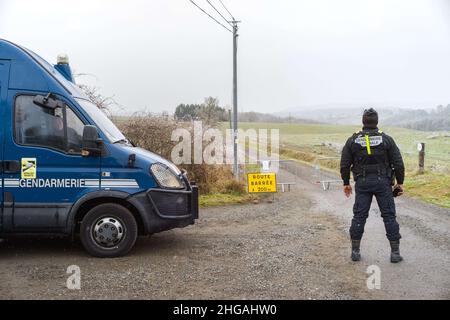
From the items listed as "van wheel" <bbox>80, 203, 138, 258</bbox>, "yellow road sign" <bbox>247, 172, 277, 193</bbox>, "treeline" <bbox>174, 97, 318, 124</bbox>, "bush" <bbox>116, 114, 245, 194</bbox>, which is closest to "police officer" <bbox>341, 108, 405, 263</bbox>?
"van wheel" <bbox>80, 203, 138, 258</bbox>

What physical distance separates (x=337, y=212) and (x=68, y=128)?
22.4 ft

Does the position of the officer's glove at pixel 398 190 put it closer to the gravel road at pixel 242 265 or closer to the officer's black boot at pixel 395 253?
the officer's black boot at pixel 395 253

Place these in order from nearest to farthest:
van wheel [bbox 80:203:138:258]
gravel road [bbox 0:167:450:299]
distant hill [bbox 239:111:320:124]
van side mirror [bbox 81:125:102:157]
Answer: gravel road [bbox 0:167:450:299], van side mirror [bbox 81:125:102:157], van wheel [bbox 80:203:138:258], distant hill [bbox 239:111:320:124]

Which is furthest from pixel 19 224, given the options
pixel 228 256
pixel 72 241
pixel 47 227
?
pixel 228 256

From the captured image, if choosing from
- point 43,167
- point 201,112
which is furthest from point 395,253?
point 201,112

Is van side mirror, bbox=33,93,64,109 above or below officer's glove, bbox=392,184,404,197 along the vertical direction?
above

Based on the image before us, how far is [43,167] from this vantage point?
21.0ft

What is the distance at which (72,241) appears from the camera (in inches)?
298

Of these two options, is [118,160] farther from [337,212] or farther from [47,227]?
[337,212]

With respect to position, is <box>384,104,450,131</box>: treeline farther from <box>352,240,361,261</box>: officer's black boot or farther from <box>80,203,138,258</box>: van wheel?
<box>80,203,138,258</box>: van wheel

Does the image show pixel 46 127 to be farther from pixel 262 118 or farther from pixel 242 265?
pixel 262 118

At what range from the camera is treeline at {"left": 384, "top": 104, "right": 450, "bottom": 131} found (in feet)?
297

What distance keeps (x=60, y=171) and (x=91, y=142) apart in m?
0.58

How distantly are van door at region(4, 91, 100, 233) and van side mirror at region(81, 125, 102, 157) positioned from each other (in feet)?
0.27
